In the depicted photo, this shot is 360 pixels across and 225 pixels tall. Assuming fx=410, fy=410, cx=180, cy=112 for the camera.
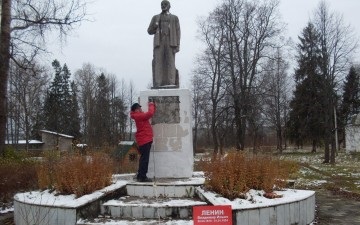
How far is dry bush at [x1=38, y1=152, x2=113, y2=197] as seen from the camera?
7.98m

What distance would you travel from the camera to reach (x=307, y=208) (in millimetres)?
7691

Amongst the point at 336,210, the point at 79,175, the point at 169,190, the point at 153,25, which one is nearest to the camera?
the point at 79,175

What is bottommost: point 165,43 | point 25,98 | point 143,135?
point 143,135

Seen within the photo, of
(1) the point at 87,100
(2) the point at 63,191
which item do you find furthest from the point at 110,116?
(2) the point at 63,191

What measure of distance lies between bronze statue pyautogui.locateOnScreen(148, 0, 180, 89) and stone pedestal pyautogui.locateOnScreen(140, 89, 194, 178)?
62 centimetres

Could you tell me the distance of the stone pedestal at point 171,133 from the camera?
9953 millimetres

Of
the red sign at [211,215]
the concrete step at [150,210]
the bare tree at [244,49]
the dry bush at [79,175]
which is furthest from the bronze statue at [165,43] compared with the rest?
the bare tree at [244,49]

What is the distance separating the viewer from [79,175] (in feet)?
26.8

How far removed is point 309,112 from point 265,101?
7.33 meters

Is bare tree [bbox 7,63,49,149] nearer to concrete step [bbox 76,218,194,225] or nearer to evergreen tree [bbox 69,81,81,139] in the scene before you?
evergreen tree [bbox 69,81,81,139]

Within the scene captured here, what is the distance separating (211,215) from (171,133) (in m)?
5.55

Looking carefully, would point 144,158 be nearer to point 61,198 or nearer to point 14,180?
point 61,198

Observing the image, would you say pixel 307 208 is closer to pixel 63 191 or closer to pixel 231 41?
pixel 63 191

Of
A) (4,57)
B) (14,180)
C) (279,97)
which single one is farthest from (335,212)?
(279,97)
